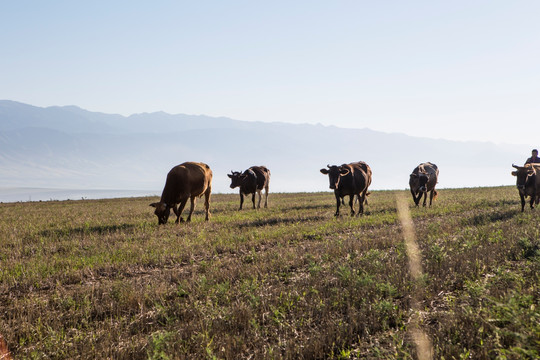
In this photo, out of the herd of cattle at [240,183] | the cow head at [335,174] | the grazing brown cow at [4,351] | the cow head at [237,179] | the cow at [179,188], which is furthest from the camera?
the cow head at [237,179]

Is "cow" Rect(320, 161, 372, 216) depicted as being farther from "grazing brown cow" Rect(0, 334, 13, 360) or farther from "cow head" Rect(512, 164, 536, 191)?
"grazing brown cow" Rect(0, 334, 13, 360)

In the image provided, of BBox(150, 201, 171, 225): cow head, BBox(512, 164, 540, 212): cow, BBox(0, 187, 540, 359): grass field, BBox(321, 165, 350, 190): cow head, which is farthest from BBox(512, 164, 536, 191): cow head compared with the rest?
BBox(150, 201, 171, 225): cow head

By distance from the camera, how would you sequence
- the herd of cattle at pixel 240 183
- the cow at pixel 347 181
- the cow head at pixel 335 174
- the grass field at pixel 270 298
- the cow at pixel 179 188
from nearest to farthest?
the grass field at pixel 270 298 < the cow at pixel 179 188 < the herd of cattle at pixel 240 183 < the cow head at pixel 335 174 < the cow at pixel 347 181

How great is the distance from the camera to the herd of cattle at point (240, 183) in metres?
15.3

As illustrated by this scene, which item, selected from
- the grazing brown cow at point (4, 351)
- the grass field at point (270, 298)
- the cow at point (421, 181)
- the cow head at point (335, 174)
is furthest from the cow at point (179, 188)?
the cow at point (421, 181)

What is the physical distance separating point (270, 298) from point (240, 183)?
17056mm

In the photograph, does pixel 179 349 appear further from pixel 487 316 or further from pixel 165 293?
pixel 487 316

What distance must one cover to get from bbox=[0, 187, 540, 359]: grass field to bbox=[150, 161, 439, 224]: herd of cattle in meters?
4.12

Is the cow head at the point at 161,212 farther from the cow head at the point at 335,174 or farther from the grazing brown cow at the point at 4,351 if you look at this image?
the grazing brown cow at the point at 4,351

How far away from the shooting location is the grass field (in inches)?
176

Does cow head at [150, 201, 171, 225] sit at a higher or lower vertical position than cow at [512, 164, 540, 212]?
lower

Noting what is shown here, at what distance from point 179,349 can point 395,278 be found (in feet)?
12.6

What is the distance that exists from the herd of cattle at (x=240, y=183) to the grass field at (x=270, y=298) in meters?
4.12

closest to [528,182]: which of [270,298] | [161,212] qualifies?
[270,298]
